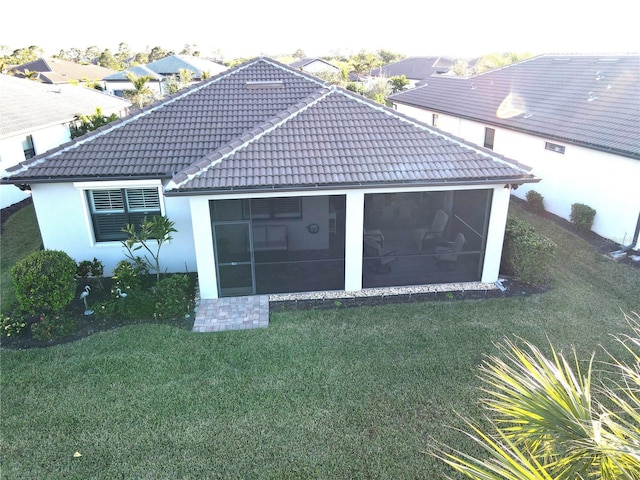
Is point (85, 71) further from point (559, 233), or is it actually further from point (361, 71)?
point (559, 233)

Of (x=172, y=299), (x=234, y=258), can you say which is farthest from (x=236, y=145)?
(x=172, y=299)

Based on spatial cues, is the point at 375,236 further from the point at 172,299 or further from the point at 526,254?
the point at 172,299

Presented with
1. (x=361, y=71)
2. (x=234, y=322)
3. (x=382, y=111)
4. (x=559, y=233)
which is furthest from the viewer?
(x=361, y=71)

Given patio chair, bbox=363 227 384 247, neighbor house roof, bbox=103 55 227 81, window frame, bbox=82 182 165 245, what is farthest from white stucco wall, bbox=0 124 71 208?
neighbor house roof, bbox=103 55 227 81

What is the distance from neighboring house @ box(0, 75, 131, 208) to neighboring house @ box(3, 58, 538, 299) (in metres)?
5.28

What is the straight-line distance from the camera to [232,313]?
10523 millimetres

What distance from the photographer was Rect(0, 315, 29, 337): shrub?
977cm


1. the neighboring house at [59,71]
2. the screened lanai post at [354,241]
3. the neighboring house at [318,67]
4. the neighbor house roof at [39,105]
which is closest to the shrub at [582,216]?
the screened lanai post at [354,241]

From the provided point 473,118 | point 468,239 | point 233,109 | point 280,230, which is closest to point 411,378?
point 468,239

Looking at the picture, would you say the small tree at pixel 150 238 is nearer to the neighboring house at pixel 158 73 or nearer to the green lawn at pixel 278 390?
the green lawn at pixel 278 390

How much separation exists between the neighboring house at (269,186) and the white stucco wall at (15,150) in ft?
23.4

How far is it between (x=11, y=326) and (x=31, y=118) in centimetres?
1445

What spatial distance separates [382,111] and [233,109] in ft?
15.0

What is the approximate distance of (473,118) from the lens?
859 inches
